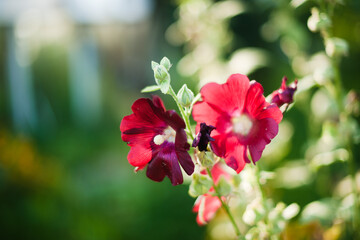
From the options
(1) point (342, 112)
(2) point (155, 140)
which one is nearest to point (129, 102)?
(1) point (342, 112)

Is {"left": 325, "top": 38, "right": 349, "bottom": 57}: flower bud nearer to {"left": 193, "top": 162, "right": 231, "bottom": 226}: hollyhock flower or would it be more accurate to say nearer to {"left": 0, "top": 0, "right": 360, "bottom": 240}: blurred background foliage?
{"left": 0, "top": 0, "right": 360, "bottom": 240}: blurred background foliage

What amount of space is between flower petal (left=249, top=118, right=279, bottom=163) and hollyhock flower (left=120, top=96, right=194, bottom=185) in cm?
10

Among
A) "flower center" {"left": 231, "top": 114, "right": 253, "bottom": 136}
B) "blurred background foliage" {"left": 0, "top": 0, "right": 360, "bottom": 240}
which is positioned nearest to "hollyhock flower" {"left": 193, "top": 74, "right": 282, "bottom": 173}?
"flower center" {"left": 231, "top": 114, "right": 253, "bottom": 136}

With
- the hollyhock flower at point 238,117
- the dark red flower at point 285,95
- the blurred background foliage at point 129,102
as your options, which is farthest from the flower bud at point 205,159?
the blurred background foliage at point 129,102

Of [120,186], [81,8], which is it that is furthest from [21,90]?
[120,186]

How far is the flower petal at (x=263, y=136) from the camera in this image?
1.71 feet

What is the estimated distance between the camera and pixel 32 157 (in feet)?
7.18

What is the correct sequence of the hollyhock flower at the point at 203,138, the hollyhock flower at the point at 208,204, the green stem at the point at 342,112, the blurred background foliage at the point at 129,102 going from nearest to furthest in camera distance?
the hollyhock flower at the point at 203,138, the hollyhock flower at the point at 208,204, the green stem at the point at 342,112, the blurred background foliage at the point at 129,102

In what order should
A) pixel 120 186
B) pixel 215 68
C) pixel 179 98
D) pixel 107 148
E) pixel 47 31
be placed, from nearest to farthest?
pixel 179 98 → pixel 215 68 → pixel 120 186 → pixel 107 148 → pixel 47 31

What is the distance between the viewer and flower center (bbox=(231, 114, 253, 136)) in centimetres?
57

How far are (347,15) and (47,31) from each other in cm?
273

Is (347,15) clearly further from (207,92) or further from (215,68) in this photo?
(207,92)

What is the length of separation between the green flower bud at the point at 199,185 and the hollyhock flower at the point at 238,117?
0.05 meters

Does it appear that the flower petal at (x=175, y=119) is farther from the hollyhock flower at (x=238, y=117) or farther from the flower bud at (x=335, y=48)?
the flower bud at (x=335, y=48)
